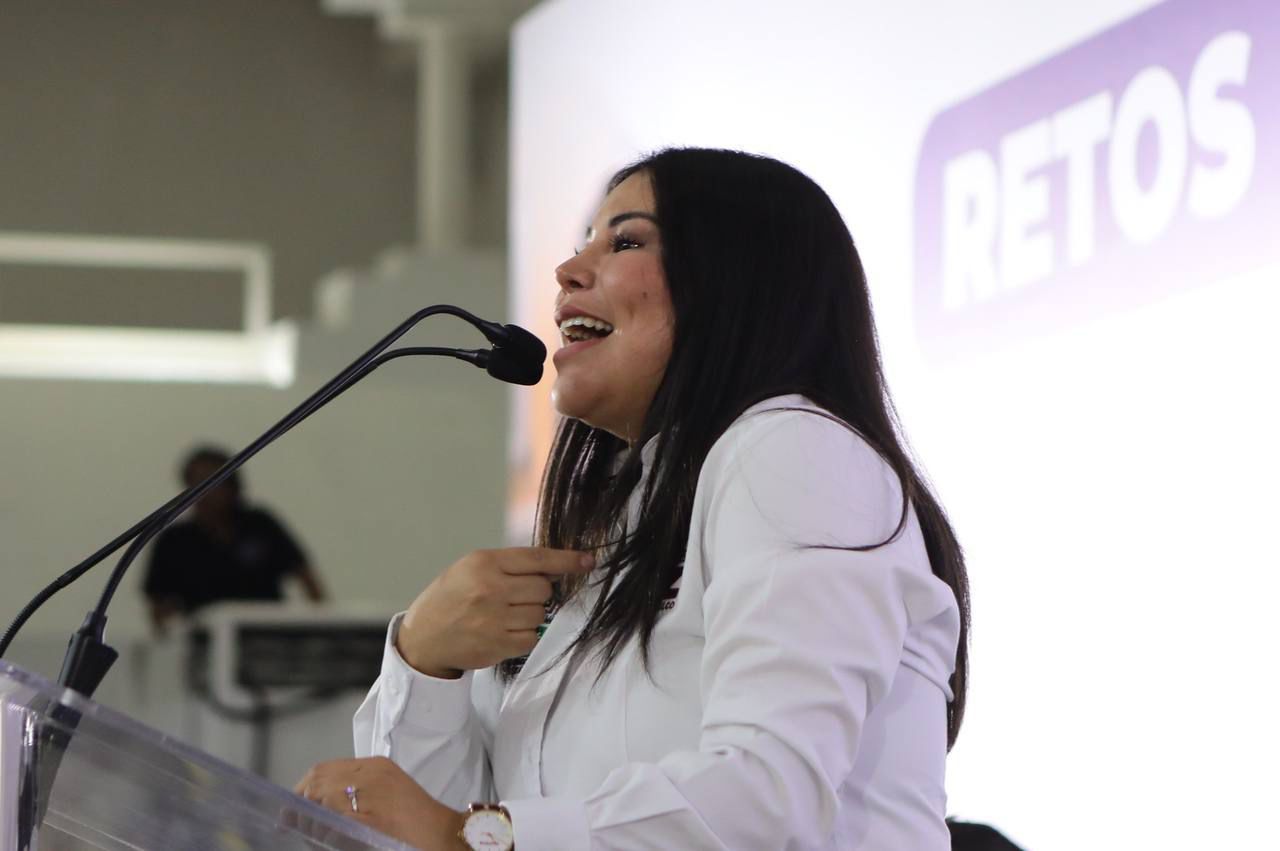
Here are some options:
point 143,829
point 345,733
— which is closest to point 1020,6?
point 143,829

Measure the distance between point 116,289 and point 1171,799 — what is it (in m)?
9.37

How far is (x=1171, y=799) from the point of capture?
2170 millimetres

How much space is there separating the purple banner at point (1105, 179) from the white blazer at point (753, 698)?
3.06 feet

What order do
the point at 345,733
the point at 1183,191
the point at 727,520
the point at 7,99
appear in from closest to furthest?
the point at 727,520 → the point at 1183,191 → the point at 345,733 → the point at 7,99

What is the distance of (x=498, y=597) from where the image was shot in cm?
139

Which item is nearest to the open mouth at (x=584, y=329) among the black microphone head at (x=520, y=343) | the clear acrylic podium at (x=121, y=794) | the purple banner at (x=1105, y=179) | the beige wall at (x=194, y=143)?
the black microphone head at (x=520, y=343)

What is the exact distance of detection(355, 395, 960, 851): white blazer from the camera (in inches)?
45.8

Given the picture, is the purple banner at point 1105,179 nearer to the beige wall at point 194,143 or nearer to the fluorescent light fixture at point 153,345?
the fluorescent light fixture at point 153,345

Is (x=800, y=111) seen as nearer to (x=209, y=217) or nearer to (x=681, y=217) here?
(x=681, y=217)

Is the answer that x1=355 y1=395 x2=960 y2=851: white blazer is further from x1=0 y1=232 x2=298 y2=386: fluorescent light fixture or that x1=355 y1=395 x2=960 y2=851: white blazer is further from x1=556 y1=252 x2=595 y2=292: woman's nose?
x1=0 y1=232 x2=298 y2=386: fluorescent light fixture

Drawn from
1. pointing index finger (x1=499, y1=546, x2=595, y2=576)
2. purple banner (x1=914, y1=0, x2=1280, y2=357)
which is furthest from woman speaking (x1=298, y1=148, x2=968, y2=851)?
purple banner (x1=914, y1=0, x2=1280, y2=357)

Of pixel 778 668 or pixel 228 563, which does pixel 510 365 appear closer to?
pixel 778 668

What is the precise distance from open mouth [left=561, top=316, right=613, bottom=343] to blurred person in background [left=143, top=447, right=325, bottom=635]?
5098 mm

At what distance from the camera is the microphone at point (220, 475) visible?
1.24 meters
